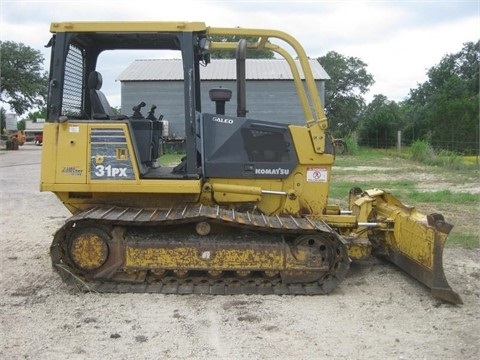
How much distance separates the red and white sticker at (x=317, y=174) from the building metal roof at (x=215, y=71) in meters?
24.2

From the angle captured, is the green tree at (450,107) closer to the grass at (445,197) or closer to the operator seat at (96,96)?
the grass at (445,197)

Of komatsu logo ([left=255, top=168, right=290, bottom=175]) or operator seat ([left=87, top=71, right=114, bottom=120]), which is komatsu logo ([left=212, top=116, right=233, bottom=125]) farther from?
operator seat ([left=87, top=71, right=114, bottom=120])

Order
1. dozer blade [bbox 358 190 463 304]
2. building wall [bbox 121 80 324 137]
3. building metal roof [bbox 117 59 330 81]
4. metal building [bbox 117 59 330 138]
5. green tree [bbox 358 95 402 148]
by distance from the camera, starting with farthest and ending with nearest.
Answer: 1. green tree [bbox 358 95 402 148]
2. building wall [bbox 121 80 324 137]
3. metal building [bbox 117 59 330 138]
4. building metal roof [bbox 117 59 330 81]
5. dozer blade [bbox 358 190 463 304]

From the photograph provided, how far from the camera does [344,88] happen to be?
5712 centimetres

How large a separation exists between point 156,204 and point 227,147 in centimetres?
101

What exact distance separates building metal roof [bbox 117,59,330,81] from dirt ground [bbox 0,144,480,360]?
82.0ft

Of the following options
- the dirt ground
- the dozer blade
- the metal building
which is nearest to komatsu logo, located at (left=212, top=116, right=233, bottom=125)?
the dirt ground

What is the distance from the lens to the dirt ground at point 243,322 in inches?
169

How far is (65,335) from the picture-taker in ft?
15.0

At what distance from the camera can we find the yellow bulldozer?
5.69 metres

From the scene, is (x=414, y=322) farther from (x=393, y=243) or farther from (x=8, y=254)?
(x=8, y=254)

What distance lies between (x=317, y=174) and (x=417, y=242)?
130 cm

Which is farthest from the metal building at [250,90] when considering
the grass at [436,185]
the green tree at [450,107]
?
the grass at [436,185]

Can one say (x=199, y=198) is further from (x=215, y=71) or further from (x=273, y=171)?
(x=215, y=71)
